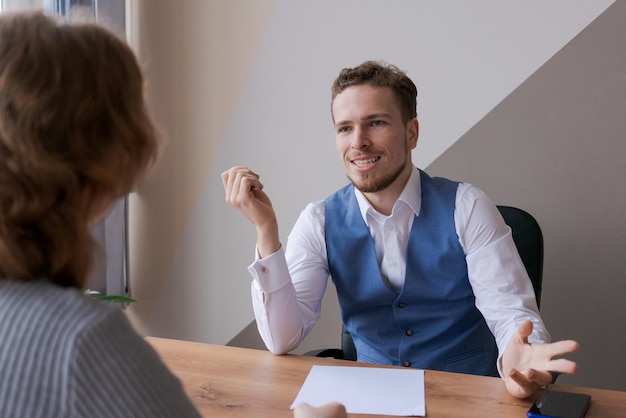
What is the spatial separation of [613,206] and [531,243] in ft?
1.93

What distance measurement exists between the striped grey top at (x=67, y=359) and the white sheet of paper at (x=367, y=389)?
63 centimetres

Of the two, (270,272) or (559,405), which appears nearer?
(559,405)

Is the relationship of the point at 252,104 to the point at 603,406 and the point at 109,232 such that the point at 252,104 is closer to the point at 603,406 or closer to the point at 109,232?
the point at 109,232

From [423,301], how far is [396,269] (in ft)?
0.37

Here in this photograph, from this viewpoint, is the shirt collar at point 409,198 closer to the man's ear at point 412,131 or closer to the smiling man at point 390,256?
the smiling man at point 390,256

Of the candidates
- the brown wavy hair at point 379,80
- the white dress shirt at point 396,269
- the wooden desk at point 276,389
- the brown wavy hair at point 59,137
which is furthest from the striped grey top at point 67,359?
the brown wavy hair at point 379,80

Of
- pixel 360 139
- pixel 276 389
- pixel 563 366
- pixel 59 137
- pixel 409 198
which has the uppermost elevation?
pixel 59 137

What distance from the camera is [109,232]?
289 centimetres

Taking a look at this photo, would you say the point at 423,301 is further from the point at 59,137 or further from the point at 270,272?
the point at 59,137

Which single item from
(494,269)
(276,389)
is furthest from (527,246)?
(276,389)

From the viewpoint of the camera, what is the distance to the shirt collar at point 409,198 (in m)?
1.90

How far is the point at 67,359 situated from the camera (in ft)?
2.15

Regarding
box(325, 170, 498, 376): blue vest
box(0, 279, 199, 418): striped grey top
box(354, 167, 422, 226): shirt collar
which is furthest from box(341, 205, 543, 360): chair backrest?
box(0, 279, 199, 418): striped grey top

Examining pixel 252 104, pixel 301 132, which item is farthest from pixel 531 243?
pixel 252 104
